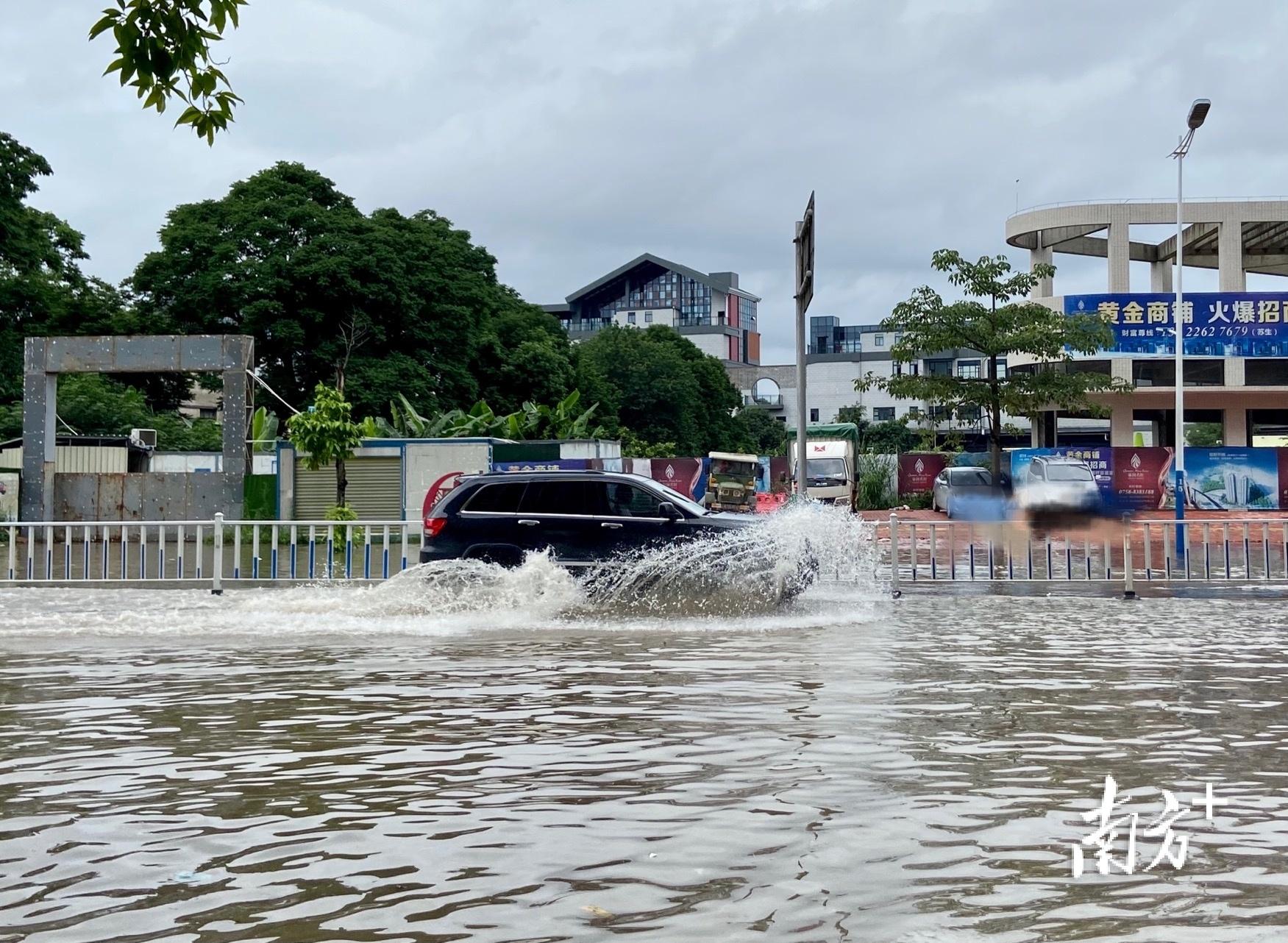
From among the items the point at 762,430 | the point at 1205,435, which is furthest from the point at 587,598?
the point at 1205,435

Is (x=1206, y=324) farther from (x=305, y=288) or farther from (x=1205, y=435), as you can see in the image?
(x=1205, y=435)

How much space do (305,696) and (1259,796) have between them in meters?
6.26

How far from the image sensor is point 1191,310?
50875 millimetres

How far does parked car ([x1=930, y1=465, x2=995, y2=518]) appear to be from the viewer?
40.2 m

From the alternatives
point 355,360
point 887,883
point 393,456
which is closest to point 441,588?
point 887,883

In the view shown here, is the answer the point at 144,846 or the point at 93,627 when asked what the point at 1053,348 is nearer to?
the point at 93,627

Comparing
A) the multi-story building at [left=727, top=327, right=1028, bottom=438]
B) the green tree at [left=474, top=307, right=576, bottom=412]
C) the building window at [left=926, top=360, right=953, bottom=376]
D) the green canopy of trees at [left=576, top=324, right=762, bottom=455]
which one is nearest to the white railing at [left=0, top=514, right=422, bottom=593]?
the green tree at [left=474, top=307, right=576, bottom=412]

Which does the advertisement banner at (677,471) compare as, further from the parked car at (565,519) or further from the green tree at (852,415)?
the green tree at (852,415)

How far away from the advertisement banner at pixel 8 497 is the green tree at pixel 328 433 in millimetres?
6439

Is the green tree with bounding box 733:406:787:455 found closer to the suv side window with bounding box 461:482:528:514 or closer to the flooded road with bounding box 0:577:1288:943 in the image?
the suv side window with bounding box 461:482:528:514

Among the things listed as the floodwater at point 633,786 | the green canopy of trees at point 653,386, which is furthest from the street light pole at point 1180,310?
the green canopy of trees at point 653,386

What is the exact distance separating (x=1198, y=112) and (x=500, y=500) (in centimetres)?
1796

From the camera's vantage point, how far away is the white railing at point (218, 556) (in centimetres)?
1870

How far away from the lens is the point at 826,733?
7824 millimetres
